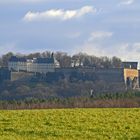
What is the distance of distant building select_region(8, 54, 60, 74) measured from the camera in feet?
542

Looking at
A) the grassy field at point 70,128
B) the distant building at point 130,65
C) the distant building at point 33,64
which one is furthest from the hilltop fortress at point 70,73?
the grassy field at point 70,128

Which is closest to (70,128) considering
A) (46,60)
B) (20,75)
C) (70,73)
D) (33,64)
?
(70,73)

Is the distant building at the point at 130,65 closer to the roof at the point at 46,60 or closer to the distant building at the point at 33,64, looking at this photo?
the distant building at the point at 33,64

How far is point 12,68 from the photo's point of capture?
163125mm

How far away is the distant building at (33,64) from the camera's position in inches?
6502

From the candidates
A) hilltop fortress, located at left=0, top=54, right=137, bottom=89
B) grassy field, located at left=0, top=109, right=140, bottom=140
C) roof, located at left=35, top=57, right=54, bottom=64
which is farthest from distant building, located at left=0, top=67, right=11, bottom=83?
grassy field, located at left=0, top=109, right=140, bottom=140

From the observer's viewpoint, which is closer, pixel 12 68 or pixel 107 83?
pixel 107 83

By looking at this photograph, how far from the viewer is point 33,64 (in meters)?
170

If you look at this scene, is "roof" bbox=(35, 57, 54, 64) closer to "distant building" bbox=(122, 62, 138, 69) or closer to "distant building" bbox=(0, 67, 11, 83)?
"distant building" bbox=(0, 67, 11, 83)

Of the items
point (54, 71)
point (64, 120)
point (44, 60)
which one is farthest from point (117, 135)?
point (44, 60)

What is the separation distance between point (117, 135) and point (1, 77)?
456 feet

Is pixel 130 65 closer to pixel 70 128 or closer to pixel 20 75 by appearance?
Result: pixel 20 75

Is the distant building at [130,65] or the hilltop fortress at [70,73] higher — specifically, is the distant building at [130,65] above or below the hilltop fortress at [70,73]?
above

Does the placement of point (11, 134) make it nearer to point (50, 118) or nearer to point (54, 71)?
point (50, 118)
